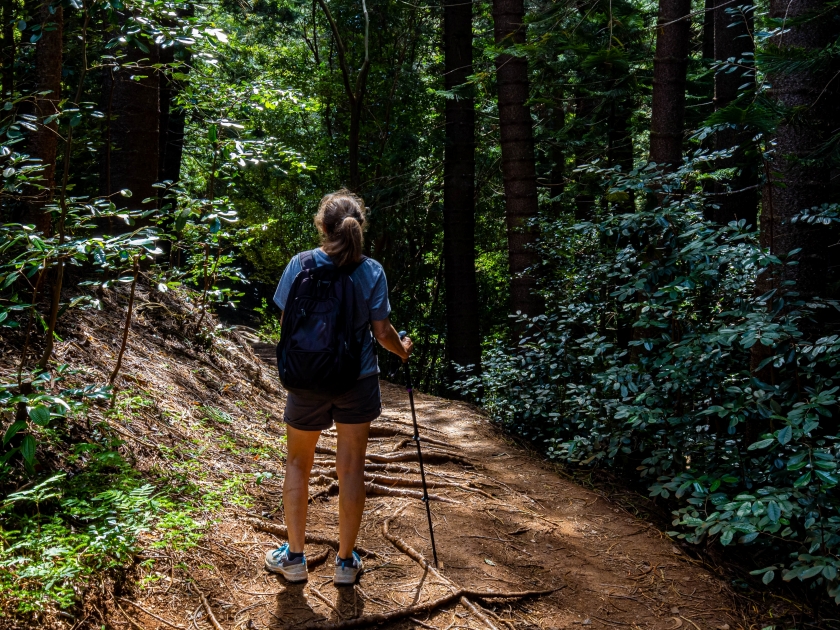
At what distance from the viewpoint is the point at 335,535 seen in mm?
4277

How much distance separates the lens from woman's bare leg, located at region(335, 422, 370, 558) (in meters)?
3.60

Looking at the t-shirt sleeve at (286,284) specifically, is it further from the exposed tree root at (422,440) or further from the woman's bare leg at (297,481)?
the exposed tree root at (422,440)

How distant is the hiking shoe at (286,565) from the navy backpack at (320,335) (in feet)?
3.25

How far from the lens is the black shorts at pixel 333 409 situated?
3.52 m

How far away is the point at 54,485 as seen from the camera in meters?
3.64

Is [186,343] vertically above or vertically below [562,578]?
above

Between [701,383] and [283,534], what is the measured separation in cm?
317

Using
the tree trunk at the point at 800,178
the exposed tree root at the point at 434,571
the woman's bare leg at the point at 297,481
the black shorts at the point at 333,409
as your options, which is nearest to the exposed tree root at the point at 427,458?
the exposed tree root at the point at 434,571

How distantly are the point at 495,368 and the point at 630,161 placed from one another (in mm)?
3940

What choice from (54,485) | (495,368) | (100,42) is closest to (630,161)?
(495,368)

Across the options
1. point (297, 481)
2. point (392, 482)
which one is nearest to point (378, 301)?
point (297, 481)

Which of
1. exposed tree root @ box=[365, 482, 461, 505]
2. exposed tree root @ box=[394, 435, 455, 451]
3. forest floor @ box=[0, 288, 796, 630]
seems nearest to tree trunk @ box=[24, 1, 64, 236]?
forest floor @ box=[0, 288, 796, 630]

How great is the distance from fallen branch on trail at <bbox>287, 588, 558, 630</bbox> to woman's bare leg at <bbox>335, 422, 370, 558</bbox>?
426 millimetres

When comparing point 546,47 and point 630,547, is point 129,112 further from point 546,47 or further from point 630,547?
point 630,547
